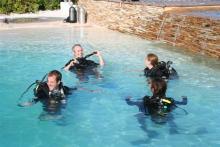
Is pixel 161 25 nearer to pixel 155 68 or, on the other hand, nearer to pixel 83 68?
pixel 83 68

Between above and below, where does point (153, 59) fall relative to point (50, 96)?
above

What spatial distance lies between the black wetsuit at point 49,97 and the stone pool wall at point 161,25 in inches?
271

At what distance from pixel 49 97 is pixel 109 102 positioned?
1.74 meters

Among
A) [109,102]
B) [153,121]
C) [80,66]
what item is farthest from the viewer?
[80,66]

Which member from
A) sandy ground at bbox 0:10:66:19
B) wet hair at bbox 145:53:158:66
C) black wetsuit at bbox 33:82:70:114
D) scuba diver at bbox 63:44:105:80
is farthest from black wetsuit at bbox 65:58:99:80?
sandy ground at bbox 0:10:66:19

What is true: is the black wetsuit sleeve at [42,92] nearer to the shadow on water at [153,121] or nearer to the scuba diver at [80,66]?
the shadow on water at [153,121]

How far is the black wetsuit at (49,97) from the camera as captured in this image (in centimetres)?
888

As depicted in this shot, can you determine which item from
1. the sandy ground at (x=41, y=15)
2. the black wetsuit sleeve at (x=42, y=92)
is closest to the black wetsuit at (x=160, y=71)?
the black wetsuit sleeve at (x=42, y=92)

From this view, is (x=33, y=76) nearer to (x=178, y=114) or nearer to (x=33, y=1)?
(x=178, y=114)

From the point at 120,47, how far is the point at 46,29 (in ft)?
21.9

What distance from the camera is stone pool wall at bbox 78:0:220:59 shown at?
15008 millimetres

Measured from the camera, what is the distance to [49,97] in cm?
889

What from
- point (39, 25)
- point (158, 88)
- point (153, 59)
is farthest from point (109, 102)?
point (39, 25)

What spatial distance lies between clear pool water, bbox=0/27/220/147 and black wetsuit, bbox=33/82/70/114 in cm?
28
